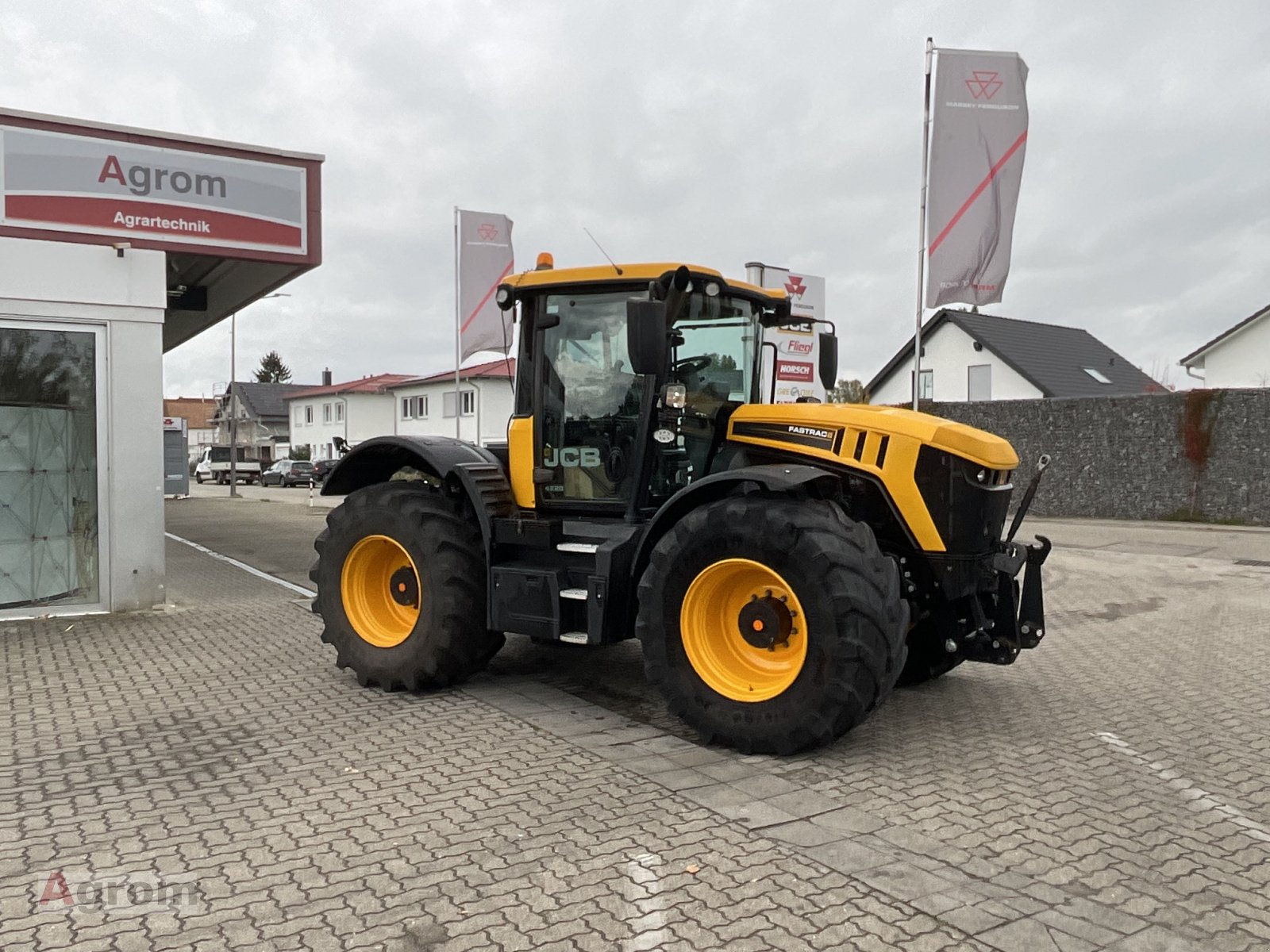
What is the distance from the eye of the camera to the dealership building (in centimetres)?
841

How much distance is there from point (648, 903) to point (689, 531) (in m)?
1.97

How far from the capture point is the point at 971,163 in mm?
11445

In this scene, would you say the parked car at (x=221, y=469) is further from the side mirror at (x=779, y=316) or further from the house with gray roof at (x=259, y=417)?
the side mirror at (x=779, y=316)

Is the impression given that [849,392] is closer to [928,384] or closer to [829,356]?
[928,384]

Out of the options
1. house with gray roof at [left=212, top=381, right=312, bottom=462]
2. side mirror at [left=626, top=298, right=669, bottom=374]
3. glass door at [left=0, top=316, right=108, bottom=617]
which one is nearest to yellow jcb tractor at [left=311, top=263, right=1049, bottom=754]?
side mirror at [left=626, top=298, right=669, bottom=374]

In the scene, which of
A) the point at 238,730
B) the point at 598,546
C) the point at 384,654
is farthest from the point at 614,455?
the point at 238,730

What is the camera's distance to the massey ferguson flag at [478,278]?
61.0ft

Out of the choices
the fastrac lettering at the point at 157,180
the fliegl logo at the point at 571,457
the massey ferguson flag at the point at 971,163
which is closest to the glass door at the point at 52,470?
the fastrac lettering at the point at 157,180

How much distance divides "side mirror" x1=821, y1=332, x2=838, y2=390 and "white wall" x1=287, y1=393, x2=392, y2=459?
4834 centimetres

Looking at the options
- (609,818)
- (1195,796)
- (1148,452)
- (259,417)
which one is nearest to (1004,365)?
(1148,452)

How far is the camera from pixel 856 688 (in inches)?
175

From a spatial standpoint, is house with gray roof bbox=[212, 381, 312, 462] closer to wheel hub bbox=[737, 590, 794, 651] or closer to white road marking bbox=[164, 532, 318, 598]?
white road marking bbox=[164, 532, 318, 598]

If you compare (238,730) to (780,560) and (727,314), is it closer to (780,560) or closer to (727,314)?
(780,560)

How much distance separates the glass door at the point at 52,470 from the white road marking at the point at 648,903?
6.93 m
